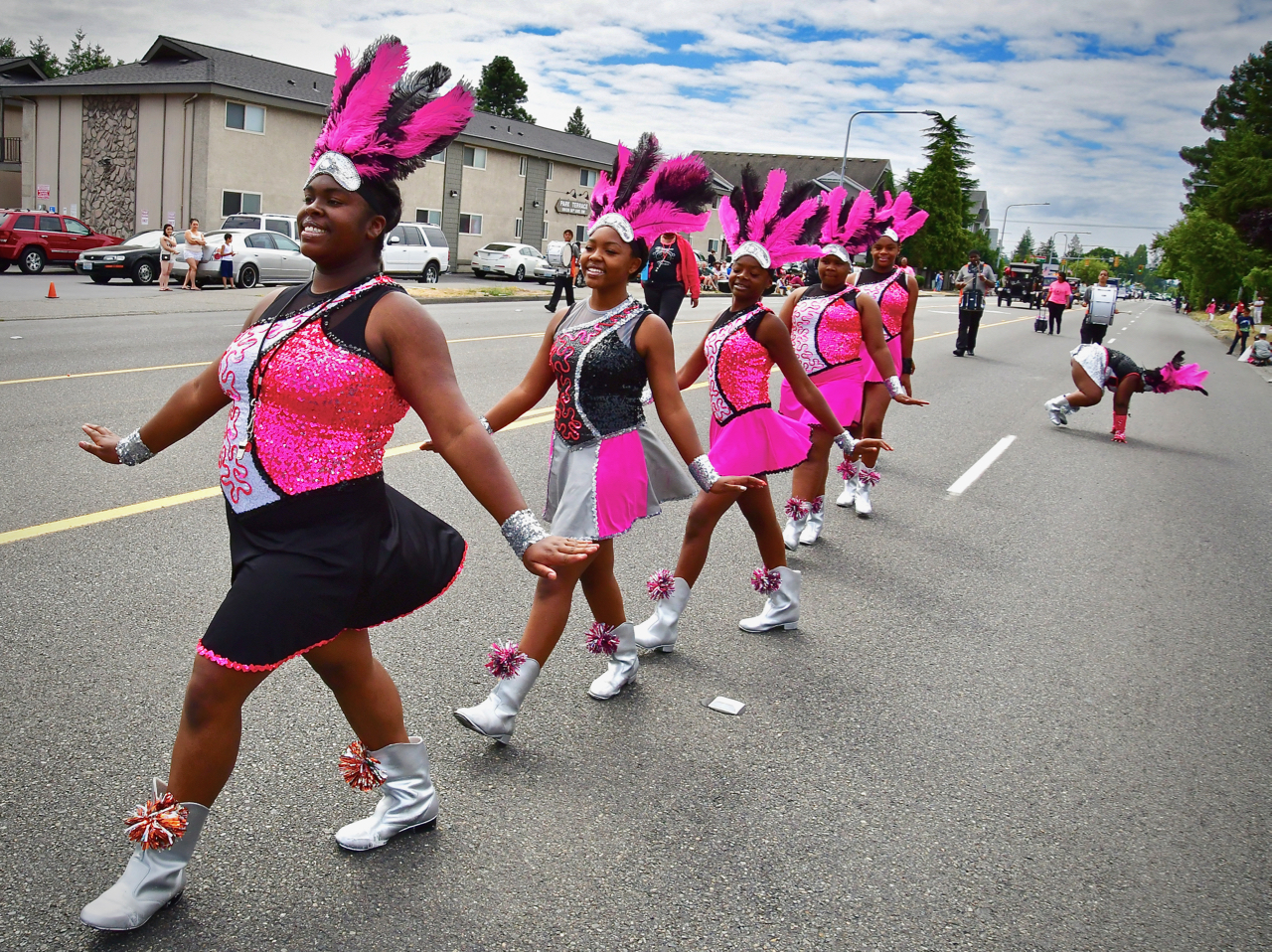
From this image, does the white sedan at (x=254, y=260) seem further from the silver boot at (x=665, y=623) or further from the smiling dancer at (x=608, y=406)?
the smiling dancer at (x=608, y=406)

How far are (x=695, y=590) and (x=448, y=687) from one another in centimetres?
181

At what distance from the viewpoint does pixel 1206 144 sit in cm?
7056

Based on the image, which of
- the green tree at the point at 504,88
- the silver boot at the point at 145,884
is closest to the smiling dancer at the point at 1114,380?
the silver boot at the point at 145,884

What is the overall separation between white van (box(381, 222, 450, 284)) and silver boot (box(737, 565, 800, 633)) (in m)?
24.2

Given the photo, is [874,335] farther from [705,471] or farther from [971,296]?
[971,296]

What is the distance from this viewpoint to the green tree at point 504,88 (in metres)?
85.1

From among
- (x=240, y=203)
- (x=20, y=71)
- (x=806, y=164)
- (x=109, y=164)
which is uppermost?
(x=806, y=164)

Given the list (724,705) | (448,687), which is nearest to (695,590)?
(724,705)

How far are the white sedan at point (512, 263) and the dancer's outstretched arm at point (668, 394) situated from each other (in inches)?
1322

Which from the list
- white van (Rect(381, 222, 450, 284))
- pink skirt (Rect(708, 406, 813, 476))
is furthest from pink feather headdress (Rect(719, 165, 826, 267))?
white van (Rect(381, 222, 450, 284))

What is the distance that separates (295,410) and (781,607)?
2941mm

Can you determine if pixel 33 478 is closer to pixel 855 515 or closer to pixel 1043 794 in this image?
pixel 855 515

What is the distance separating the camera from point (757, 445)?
4.59 m

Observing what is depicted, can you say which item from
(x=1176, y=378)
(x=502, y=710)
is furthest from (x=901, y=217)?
(x=1176, y=378)
